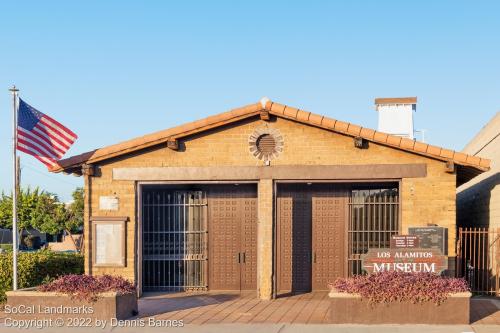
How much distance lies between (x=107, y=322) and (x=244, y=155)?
219 inches

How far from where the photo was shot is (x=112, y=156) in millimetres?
16453

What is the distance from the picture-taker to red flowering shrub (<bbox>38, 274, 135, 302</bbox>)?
43.0 ft

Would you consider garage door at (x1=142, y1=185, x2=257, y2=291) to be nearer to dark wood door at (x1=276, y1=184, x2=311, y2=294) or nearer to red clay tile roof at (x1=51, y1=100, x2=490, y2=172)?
dark wood door at (x1=276, y1=184, x2=311, y2=294)

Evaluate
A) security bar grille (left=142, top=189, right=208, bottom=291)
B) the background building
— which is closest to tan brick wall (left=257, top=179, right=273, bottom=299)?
security bar grille (left=142, top=189, right=208, bottom=291)

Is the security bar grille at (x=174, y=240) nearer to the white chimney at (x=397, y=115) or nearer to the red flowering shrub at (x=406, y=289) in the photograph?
the red flowering shrub at (x=406, y=289)

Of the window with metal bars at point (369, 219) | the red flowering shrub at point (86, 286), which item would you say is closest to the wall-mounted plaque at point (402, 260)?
the window with metal bars at point (369, 219)

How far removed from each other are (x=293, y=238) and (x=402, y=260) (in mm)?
4500

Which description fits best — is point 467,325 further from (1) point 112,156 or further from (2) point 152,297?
(1) point 112,156

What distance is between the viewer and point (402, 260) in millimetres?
13594

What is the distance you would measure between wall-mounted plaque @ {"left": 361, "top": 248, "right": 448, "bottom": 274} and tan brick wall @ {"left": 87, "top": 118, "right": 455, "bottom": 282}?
228 cm

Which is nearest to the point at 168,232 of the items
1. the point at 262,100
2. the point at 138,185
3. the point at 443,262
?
the point at 138,185

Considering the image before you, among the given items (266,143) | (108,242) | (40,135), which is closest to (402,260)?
(266,143)

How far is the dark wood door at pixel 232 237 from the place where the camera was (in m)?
17.7

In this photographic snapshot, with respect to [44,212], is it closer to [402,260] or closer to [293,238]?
[293,238]
